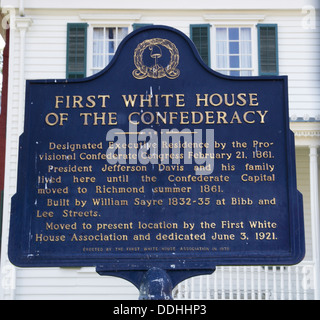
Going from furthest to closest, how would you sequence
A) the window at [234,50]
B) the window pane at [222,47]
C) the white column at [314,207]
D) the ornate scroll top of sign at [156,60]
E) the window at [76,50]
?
1. the window pane at [222,47]
2. the window at [234,50]
3. the window at [76,50]
4. the white column at [314,207]
5. the ornate scroll top of sign at [156,60]

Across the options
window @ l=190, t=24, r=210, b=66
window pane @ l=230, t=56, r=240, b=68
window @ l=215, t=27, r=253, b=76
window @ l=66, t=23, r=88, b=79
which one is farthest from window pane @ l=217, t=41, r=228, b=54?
window @ l=66, t=23, r=88, b=79

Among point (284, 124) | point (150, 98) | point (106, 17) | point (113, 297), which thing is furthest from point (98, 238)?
point (106, 17)

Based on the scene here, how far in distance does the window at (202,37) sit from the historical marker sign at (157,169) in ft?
26.1

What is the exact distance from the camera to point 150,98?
579 centimetres

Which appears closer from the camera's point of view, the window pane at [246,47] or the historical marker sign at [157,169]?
the historical marker sign at [157,169]

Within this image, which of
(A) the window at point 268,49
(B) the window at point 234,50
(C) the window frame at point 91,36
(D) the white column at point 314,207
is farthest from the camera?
(B) the window at point 234,50

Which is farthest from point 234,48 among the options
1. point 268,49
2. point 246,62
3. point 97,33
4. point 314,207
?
point 314,207

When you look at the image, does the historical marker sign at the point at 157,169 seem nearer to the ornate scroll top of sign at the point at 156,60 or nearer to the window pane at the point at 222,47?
the ornate scroll top of sign at the point at 156,60

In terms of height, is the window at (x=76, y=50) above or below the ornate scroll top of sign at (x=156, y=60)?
above

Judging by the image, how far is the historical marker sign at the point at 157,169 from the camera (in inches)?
215

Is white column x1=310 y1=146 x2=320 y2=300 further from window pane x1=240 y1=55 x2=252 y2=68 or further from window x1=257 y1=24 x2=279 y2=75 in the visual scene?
window pane x1=240 y1=55 x2=252 y2=68

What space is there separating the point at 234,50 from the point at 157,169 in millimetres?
8964

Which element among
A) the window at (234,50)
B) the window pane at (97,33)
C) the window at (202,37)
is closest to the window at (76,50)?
the window pane at (97,33)

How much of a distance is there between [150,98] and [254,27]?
8.83 meters
